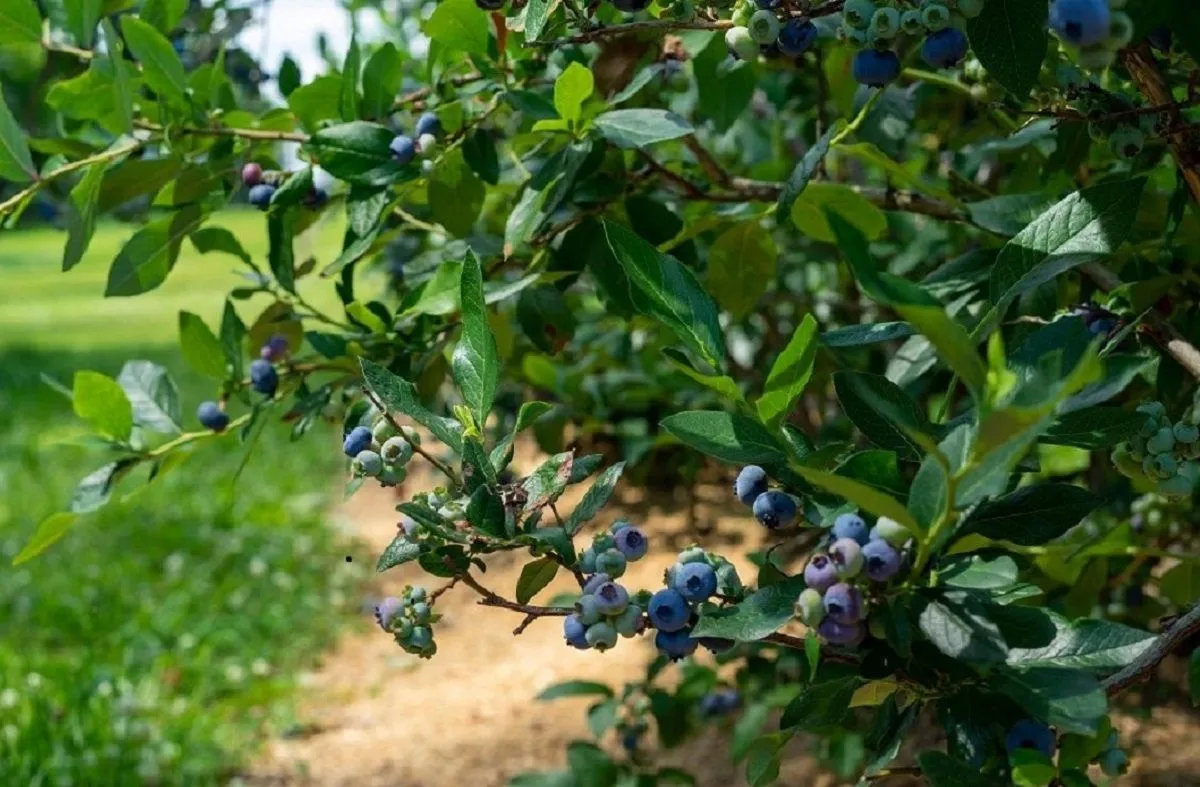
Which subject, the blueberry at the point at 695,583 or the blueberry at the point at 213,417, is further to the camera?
the blueberry at the point at 213,417

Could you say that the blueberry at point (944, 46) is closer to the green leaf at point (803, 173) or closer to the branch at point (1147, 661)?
the green leaf at point (803, 173)

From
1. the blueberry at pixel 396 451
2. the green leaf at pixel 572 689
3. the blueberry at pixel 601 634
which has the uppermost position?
the blueberry at pixel 601 634

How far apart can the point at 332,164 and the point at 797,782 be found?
1.57 meters

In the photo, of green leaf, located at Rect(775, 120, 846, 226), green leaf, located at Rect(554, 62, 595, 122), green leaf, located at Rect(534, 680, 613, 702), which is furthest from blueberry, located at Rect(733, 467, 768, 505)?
green leaf, located at Rect(534, 680, 613, 702)

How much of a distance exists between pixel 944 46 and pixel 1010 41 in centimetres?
4

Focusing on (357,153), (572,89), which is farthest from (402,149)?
(572,89)

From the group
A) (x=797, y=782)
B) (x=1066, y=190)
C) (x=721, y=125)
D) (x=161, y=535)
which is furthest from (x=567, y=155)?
(x=161, y=535)

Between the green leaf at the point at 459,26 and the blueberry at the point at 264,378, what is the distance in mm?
378

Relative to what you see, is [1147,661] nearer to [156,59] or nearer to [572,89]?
[572,89]

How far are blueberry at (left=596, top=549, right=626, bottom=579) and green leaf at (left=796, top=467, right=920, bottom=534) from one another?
0.59 feet

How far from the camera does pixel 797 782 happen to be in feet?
7.67

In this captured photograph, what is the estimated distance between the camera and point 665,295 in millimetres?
787

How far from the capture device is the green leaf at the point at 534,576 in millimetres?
841

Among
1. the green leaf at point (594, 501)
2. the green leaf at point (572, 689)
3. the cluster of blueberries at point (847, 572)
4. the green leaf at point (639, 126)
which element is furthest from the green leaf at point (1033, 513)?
the green leaf at point (572, 689)
